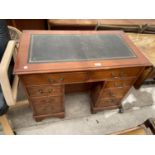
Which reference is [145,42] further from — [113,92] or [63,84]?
[63,84]

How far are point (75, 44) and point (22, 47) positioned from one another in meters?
0.39

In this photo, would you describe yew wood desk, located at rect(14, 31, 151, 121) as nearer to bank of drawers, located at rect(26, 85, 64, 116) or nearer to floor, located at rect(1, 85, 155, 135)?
bank of drawers, located at rect(26, 85, 64, 116)

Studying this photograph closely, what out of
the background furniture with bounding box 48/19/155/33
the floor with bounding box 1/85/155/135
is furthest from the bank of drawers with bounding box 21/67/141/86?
the background furniture with bounding box 48/19/155/33

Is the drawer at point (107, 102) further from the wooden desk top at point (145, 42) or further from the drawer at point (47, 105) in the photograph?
the wooden desk top at point (145, 42)

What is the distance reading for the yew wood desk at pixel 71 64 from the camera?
86cm

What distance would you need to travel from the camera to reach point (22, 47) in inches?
37.4

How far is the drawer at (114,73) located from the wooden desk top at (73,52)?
0.19ft

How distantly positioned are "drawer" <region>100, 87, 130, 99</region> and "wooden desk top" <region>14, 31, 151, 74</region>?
31 cm

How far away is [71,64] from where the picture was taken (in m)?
0.87

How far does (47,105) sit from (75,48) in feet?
1.78

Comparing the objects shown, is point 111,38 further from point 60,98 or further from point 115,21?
point 115,21

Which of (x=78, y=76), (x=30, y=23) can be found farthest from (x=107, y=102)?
(x=30, y=23)

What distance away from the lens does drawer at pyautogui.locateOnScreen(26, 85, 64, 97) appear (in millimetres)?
947
